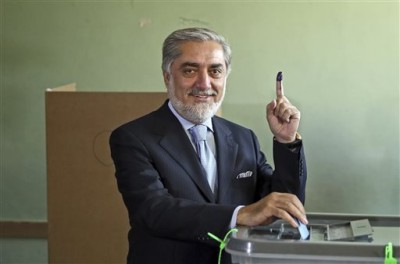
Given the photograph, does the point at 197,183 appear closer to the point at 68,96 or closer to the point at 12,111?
the point at 68,96

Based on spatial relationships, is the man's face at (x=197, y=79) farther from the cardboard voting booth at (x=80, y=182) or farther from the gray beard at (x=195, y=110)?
the cardboard voting booth at (x=80, y=182)

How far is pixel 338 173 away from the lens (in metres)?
3.08

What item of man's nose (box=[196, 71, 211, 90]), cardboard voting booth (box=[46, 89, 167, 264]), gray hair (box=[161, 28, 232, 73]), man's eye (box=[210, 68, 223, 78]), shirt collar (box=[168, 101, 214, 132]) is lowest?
cardboard voting booth (box=[46, 89, 167, 264])

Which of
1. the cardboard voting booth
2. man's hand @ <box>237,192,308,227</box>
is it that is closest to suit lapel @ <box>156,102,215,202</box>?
man's hand @ <box>237,192,308,227</box>

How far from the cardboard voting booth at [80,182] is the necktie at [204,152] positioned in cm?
82

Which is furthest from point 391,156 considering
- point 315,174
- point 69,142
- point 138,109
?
point 69,142

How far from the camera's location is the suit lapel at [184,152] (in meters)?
1.50

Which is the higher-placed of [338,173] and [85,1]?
[85,1]

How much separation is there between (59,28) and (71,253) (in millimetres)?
1298

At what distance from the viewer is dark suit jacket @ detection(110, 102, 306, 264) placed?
133cm

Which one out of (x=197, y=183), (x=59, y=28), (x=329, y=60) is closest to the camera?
(x=197, y=183)

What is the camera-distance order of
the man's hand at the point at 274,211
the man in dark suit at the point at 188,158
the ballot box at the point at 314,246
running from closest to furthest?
the ballot box at the point at 314,246, the man's hand at the point at 274,211, the man in dark suit at the point at 188,158

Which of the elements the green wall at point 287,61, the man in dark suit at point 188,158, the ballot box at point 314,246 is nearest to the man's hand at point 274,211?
the ballot box at point 314,246

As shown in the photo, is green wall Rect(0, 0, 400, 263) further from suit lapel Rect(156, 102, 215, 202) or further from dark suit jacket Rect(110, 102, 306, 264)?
suit lapel Rect(156, 102, 215, 202)
